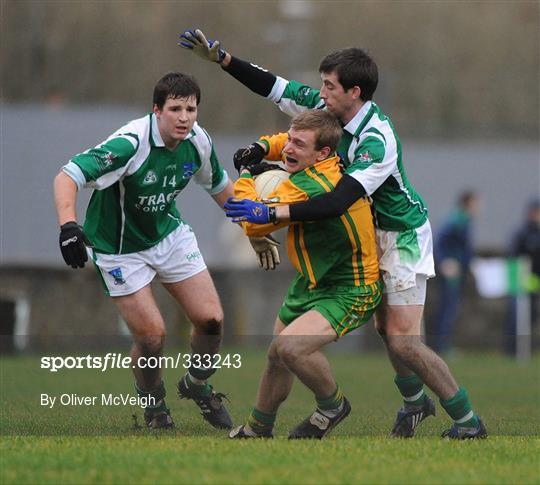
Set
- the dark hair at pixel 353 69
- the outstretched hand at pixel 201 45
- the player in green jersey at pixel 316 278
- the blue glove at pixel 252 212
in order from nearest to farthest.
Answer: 1. the blue glove at pixel 252 212
2. the player in green jersey at pixel 316 278
3. the dark hair at pixel 353 69
4. the outstretched hand at pixel 201 45

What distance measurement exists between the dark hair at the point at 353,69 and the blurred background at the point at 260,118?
25.6 ft

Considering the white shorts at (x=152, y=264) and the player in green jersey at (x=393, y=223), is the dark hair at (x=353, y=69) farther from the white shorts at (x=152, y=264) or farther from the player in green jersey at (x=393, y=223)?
the white shorts at (x=152, y=264)

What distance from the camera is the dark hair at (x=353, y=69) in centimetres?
675

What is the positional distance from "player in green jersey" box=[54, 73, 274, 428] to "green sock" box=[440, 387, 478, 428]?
1496 millimetres

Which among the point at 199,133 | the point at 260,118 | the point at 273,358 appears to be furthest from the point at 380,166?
the point at 260,118

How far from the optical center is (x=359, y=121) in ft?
22.4

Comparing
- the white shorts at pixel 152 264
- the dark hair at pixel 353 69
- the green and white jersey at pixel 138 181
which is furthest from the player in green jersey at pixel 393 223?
the white shorts at pixel 152 264

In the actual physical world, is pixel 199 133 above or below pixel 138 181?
above

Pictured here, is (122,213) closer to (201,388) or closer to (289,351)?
(201,388)

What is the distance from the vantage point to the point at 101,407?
8102 millimetres

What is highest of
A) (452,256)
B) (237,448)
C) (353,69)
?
(353,69)

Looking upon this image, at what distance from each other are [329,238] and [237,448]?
4.15 feet

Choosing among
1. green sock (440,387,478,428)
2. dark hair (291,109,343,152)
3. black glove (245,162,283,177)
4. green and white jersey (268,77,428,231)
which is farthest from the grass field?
dark hair (291,109,343,152)

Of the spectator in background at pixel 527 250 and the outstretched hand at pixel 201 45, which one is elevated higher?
the outstretched hand at pixel 201 45
